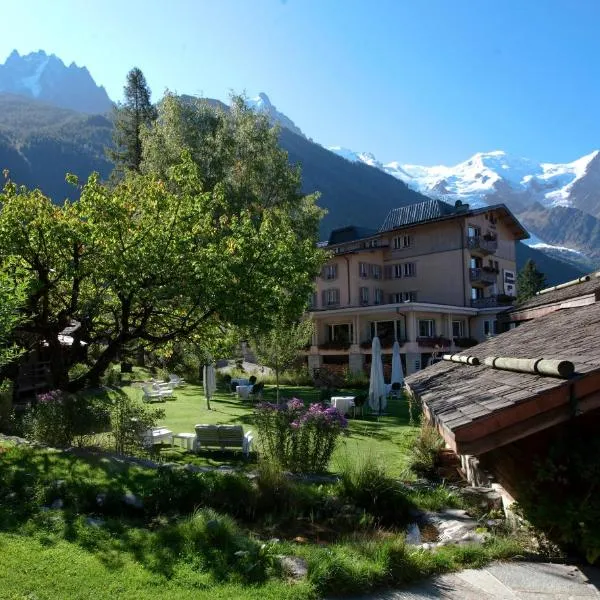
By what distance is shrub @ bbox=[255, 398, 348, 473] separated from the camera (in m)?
9.94

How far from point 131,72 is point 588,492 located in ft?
141

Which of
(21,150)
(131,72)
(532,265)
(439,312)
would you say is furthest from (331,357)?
(21,150)

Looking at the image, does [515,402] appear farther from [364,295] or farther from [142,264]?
[364,295]

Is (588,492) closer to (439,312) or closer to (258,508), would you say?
(258,508)

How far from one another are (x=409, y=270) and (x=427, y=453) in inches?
1434

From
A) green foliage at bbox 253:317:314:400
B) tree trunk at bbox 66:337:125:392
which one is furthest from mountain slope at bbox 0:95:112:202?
tree trunk at bbox 66:337:125:392

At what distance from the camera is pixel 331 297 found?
45.6m

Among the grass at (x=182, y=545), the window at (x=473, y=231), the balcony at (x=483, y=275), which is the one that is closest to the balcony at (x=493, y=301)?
the balcony at (x=483, y=275)

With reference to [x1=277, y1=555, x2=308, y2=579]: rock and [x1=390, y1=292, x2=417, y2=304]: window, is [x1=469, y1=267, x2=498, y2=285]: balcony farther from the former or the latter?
[x1=277, y1=555, x2=308, y2=579]: rock

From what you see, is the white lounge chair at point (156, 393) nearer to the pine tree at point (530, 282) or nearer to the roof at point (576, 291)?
the roof at point (576, 291)

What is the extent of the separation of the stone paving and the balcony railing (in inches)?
1580

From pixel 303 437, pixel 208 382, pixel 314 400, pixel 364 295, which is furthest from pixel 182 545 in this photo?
pixel 364 295

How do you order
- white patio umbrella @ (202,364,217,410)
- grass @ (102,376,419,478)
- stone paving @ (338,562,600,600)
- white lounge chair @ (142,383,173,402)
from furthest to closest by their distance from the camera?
1. white lounge chair @ (142,383,173,402)
2. white patio umbrella @ (202,364,217,410)
3. grass @ (102,376,419,478)
4. stone paving @ (338,562,600,600)

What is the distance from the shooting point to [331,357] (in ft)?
135
